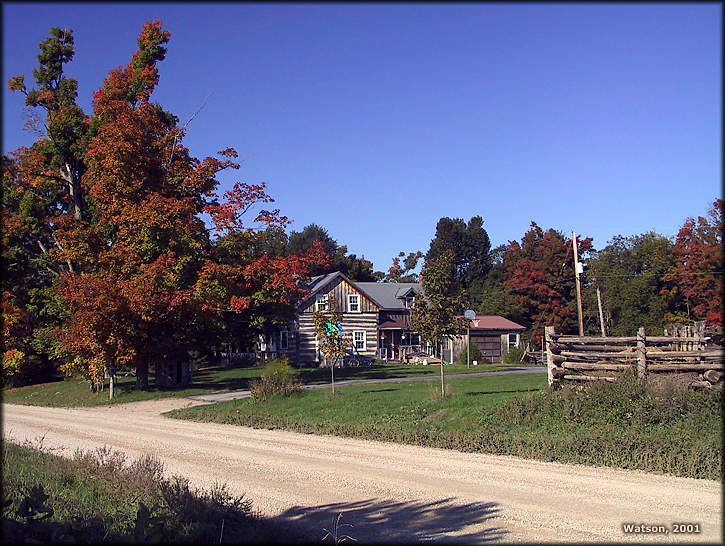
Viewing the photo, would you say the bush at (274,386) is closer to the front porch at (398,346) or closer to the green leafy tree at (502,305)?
the front porch at (398,346)

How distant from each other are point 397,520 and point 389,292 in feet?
183

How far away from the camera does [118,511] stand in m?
9.41

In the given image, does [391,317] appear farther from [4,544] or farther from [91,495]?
[4,544]

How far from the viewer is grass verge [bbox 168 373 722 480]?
42.6 feet

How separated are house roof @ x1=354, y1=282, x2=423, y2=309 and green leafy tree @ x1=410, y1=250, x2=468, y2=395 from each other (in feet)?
126

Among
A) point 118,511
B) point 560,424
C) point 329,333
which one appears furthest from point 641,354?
point 118,511

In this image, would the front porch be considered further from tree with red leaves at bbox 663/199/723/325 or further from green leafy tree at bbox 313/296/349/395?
green leafy tree at bbox 313/296/349/395

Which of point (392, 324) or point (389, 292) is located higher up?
point (389, 292)

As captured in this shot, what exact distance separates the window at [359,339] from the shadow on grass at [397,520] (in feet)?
149

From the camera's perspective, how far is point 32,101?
33125mm

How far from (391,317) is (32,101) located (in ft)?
119

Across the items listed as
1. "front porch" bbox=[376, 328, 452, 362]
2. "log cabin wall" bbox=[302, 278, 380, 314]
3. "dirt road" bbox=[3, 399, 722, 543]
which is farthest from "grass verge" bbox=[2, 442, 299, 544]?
"front porch" bbox=[376, 328, 452, 362]

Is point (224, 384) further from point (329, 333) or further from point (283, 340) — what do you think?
point (283, 340)

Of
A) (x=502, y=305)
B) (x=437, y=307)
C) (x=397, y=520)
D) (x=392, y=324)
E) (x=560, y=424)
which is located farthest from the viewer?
(x=502, y=305)
